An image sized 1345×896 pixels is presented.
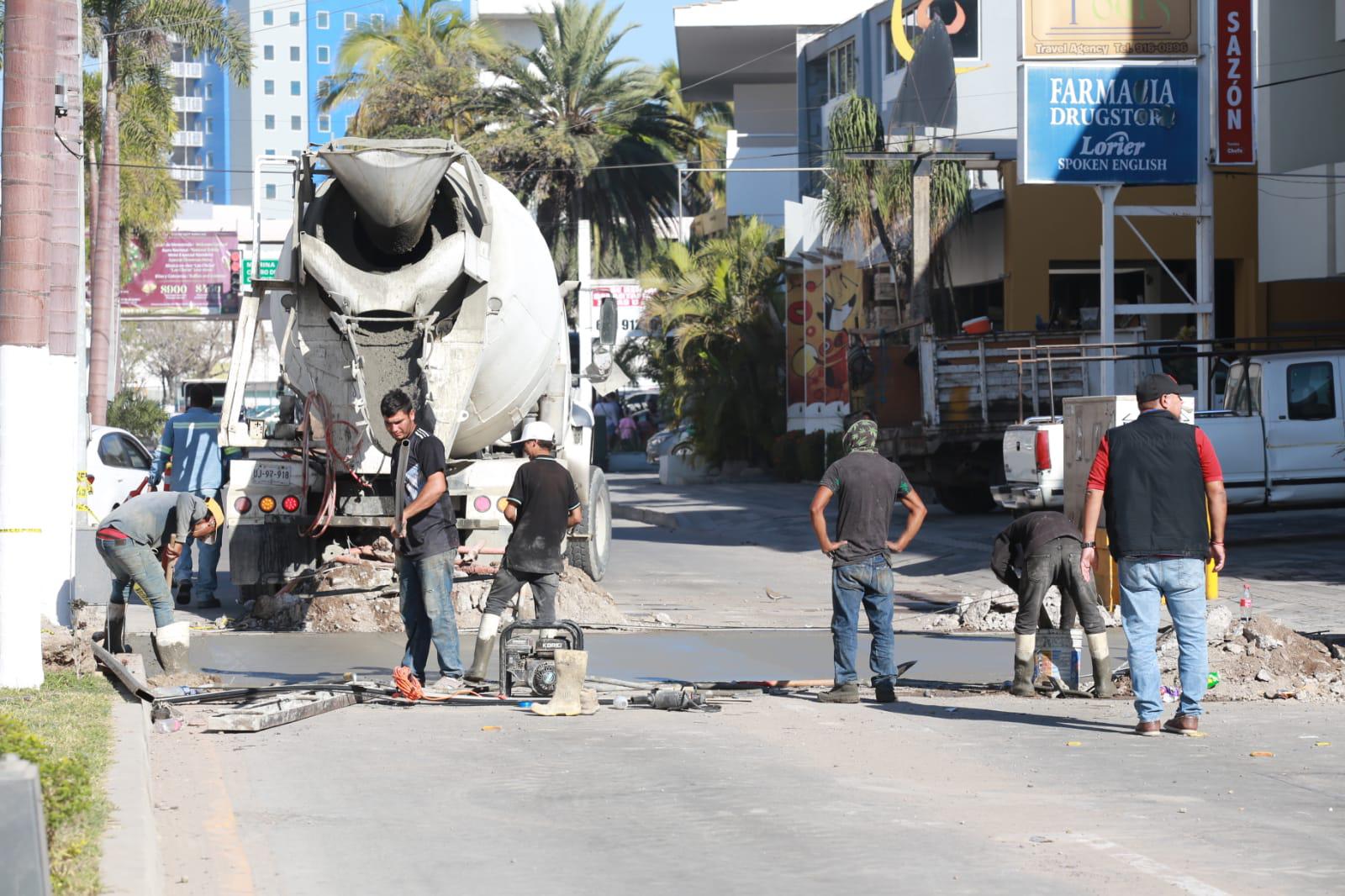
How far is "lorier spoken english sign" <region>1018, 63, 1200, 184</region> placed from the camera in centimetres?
2403

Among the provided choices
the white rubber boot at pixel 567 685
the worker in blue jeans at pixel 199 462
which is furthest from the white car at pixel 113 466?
the white rubber boot at pixel 567 685

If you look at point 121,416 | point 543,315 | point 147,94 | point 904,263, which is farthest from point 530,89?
point 543,315

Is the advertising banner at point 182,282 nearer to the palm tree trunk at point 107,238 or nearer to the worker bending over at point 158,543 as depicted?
the palm tree trunk at point 107,238

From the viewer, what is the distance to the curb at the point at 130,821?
5559 mm

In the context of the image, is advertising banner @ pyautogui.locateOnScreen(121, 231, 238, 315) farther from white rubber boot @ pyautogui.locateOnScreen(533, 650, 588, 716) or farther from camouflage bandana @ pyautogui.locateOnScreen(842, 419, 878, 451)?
white rubber boot @ pyautogui.locateOnScreen(533, 650, 588, 716)

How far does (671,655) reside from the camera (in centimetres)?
1346

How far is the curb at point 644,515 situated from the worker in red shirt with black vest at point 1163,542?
1938cm

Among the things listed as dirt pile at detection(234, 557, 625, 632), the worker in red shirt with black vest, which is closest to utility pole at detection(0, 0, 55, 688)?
dirt pile at detection(234, 557, 625, 632)

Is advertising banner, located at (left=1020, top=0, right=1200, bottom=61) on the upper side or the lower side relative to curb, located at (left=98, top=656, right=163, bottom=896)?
upper

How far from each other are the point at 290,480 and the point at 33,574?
15.5 feet

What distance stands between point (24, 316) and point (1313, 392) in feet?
49.5

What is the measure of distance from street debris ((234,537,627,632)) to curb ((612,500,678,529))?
13.9m

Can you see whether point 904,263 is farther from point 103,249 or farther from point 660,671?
point 660,671

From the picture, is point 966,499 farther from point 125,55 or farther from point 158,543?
point 125,55
